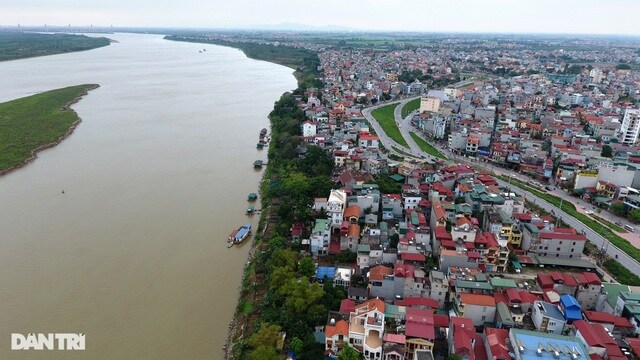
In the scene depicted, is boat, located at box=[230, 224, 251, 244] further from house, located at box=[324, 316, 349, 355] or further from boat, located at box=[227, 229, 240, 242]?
house, located at box=[324, 316, 349, 355]

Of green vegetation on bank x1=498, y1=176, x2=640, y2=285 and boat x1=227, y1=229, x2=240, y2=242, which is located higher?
green vegetation on bank x1=498, y1=176, x2=640, y2=285

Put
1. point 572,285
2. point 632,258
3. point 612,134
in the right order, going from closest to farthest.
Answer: point 572,285
point 632,258
point 612,134

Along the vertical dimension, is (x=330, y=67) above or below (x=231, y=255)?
above

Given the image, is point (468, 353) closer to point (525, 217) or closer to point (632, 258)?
point (525, 217)

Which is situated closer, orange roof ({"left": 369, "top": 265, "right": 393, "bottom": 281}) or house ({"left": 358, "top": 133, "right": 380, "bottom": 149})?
orange roof ({"left": 369, "top": 265, "right": 393, "bottom": 281})

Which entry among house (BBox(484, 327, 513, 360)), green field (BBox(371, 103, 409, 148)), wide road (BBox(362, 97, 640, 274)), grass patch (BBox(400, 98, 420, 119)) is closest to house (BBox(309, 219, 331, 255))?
house (BBox(484, 327, 513, 360))

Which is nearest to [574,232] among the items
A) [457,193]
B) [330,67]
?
[457,193]
